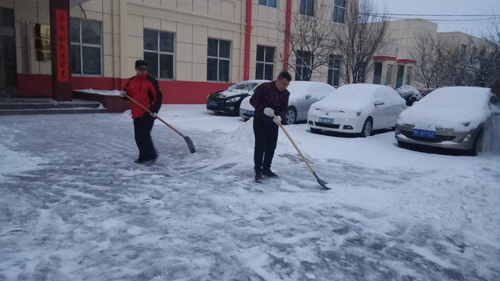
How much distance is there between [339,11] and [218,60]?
10.4m

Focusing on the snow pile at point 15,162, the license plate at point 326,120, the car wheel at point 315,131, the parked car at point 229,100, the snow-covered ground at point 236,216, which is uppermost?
the parked car at point 229,100

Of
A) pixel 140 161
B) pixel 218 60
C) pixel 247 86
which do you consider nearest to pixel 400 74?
pixel 218 60

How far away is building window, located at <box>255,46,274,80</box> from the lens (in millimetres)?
20406

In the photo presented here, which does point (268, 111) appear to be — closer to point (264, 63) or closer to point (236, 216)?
point (236, 216)

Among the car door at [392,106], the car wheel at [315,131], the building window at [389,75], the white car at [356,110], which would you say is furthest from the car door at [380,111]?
the building window at [389,75]

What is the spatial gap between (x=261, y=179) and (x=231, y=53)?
14.5 m

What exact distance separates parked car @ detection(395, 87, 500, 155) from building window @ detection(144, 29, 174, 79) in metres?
11.5

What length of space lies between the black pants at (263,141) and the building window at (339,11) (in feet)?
67.8

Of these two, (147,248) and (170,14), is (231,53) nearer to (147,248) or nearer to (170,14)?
(170,14)

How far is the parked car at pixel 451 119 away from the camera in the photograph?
7789mm

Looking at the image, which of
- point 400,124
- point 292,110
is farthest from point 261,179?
point 292,110

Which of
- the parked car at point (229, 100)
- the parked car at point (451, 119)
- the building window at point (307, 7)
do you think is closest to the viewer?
the parked car at point (451, 119)

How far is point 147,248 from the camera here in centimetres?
320

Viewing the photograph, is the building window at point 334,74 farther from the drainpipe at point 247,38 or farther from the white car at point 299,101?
the white car at point 299,101
